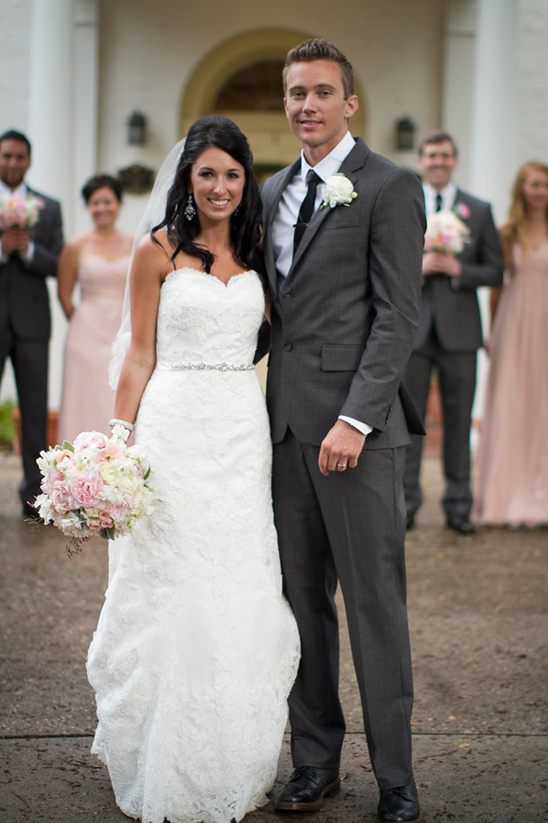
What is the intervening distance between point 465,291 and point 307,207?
3.58 metres

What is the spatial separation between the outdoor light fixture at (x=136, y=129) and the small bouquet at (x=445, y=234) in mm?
5289

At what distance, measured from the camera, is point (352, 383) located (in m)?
3.01

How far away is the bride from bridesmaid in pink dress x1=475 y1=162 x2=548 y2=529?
4010 mm

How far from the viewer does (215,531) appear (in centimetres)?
314

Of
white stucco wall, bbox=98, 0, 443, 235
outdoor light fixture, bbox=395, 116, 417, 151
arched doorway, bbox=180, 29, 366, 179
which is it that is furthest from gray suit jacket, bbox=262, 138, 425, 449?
arched doorway, bbox=180, 29, 366, 179

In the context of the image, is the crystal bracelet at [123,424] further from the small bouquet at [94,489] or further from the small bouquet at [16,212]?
the small bouquet at [16,212]

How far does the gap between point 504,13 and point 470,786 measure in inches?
327

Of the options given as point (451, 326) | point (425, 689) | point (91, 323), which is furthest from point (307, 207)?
point (91, 323)

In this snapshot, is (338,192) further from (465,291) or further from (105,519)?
(465,291)

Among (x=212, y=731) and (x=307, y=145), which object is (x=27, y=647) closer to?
(x=212, y=731)

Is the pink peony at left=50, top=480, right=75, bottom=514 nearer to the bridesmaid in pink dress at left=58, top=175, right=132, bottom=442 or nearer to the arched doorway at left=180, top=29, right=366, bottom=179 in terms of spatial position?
the bridesmaid in pink dress at left=58, top=175, right=132, bottom=442

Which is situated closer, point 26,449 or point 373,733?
point 373,733

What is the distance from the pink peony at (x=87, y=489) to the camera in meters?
2.87

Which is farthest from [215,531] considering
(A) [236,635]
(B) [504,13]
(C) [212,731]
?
(B) [504,13]
